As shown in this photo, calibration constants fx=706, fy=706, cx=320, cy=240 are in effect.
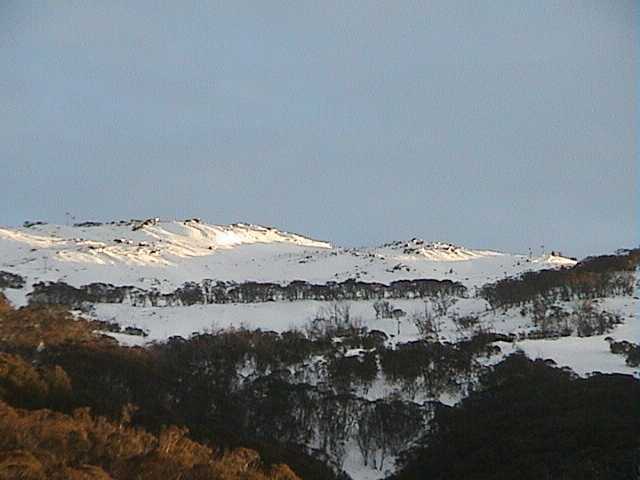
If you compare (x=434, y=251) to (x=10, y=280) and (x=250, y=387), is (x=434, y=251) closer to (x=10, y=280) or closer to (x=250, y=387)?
(x=10, y=280)

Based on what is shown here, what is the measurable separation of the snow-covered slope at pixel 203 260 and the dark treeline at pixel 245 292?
26.7ft

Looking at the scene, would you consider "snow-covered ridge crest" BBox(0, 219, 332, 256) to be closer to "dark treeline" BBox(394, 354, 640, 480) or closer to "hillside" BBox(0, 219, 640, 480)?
"hillside" BBox(0, 219, 640, 480)

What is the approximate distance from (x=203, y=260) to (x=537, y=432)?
421ft

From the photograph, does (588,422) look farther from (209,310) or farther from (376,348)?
(209,310)

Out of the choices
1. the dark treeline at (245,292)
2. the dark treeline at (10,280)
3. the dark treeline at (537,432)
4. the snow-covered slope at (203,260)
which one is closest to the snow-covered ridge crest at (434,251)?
the snow-covered slope at (203,260)

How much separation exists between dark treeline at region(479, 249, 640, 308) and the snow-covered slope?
3010 cm

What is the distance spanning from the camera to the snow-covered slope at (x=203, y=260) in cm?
13288

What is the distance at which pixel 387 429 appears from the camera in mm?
48531

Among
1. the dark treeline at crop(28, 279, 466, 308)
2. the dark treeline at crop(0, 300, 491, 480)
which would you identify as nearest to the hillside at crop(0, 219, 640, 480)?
the dark treeline at crop(0, 300, 491, 480)

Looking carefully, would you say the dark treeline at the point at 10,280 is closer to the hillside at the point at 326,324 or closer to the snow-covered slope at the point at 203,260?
the hillside at the point at 326,324

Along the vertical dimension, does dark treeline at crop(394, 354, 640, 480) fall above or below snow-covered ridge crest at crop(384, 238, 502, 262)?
below

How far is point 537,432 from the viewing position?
116 ft

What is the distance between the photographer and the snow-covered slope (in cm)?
13288

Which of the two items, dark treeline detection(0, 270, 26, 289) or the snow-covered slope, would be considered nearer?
dark treeline detection(0, 270, 26, 289)
